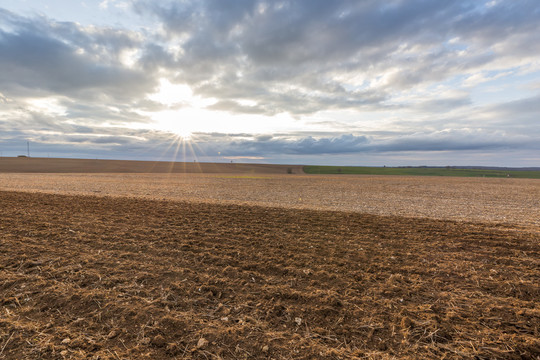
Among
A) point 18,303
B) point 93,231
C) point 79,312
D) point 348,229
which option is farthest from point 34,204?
point 348,229

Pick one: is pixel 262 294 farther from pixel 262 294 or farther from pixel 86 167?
pixel 86 167

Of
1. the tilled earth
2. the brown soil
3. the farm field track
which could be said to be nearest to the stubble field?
the tilled earth

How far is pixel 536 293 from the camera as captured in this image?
5.04 meters

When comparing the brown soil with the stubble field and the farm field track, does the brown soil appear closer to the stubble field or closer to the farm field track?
the farm field track

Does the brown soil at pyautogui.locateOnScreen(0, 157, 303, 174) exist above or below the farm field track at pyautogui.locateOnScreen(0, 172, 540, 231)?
above

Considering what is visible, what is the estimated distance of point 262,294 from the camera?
495 cm

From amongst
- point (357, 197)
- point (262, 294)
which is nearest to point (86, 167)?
point (357, 197)

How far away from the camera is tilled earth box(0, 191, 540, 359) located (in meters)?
3.60

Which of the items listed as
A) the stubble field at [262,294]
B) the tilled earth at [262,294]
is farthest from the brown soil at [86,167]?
the stubble field at [262,294]

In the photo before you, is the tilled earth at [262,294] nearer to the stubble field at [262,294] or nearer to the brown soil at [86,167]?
the stubble field at [262,294]

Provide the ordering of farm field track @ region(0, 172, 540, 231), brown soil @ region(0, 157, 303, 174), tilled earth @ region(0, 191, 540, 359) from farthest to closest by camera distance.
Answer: brown soil @ region(0, 157, 303, 174) → farm field track @ region(0, 172, 540, 231) → tilled earth @ region(0, 191, 540, 359)

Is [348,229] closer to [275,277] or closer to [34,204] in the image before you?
[275,277]

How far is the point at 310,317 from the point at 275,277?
153 centimetres

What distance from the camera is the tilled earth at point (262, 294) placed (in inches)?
142
